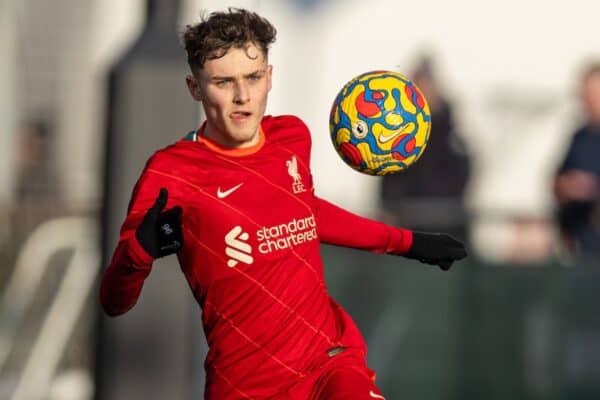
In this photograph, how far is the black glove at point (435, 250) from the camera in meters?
6.43

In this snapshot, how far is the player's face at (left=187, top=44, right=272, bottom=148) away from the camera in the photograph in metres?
5.80

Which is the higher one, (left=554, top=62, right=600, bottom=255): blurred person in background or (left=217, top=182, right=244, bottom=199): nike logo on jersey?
(left=217, top=182, right=244, bottom=199): nike logo on jersey

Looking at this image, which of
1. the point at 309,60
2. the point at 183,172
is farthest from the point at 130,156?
the point at 309,60

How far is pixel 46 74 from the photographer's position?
53.5 ft

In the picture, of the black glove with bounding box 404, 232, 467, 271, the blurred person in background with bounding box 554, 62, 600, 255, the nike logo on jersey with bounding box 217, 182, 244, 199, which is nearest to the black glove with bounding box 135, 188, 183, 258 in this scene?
the nike logo on jersey with bounding box 217, 182, 244, 199

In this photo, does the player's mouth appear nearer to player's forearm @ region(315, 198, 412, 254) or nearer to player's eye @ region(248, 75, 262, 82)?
player's eye @ region(248, 75, 262, 82)

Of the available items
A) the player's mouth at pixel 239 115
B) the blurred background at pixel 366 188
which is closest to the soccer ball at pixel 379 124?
the player's mouth at pixel 239 115

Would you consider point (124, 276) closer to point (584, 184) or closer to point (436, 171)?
point (584, 184)

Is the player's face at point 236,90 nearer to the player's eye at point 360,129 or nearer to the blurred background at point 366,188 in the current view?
the player's eye at point 360,129

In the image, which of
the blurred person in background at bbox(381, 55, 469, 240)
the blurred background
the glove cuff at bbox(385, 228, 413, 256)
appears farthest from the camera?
the blurred person in background at bbox(381, 55, 469, 240)

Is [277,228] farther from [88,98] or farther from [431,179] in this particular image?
→ [88,98]

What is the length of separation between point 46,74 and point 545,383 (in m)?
7.67

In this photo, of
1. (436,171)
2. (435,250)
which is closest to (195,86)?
(435,250)

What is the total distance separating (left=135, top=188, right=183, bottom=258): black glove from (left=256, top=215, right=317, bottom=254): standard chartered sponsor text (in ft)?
1.24
